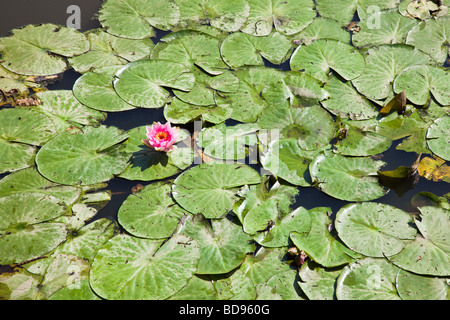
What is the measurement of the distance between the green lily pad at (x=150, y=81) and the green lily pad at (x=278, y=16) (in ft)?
3.36

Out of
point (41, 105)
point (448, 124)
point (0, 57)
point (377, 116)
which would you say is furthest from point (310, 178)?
point (0, 57)

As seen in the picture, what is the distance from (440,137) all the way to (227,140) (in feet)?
6.41

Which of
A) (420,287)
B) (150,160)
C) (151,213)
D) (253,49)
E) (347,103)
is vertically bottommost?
(420,287)

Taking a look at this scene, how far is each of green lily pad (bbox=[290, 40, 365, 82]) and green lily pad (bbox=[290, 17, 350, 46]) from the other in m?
0.12

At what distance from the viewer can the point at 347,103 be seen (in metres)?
3.84

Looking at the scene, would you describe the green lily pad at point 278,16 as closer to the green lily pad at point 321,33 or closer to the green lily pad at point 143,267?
the green lily pad at point 321,33

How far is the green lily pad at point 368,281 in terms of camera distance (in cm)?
264

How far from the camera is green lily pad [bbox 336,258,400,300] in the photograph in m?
2.64

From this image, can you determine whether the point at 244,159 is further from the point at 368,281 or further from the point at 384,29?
the point at 384,29

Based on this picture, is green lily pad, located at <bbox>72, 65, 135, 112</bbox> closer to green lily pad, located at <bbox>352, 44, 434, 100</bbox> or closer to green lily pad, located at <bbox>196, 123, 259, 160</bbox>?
green lily pad, located at <bbox>196, 123, 259, 160</bbox>

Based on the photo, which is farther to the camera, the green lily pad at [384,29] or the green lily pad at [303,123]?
the green lily pad at [384,29]

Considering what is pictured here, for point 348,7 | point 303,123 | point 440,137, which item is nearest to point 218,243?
point 303,123

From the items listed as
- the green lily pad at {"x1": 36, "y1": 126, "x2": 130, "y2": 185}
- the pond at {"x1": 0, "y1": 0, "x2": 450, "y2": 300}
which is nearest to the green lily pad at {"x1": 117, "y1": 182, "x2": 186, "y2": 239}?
the pond at {"x1": 0, "y1": 0, "x2": 450, "y2": 300}

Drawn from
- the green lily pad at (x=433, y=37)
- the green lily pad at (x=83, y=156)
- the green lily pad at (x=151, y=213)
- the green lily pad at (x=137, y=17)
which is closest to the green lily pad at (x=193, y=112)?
the green lily pad at (x=83, y=156)
